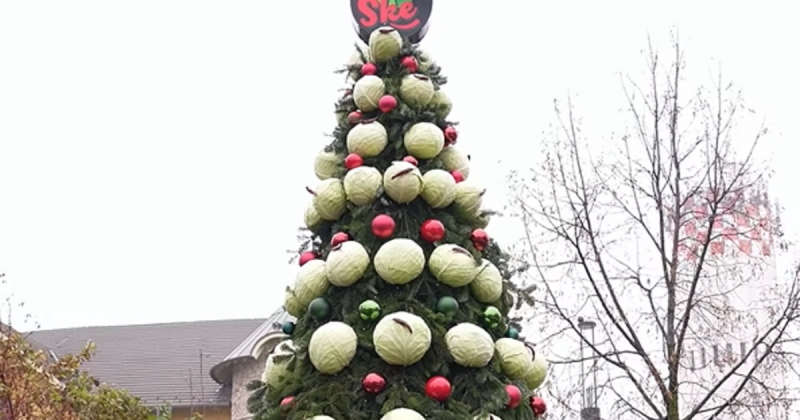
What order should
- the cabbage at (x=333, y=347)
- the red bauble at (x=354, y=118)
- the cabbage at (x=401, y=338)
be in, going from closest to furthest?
1. the cabbage at (x=401, y=338)
2. the cabbage at (x=333, y=347)
3. the red bauble at (x=354, y=118)

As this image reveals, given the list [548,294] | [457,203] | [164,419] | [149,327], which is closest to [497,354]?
[457,203]

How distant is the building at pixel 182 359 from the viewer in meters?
17.7

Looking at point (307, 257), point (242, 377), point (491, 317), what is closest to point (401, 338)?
point (491, 317)

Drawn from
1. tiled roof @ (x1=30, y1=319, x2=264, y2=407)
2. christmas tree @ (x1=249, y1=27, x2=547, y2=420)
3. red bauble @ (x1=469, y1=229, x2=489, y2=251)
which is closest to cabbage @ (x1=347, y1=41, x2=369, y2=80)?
christmas tree @ (x1=249, y1=27, x2=547, y2=420)

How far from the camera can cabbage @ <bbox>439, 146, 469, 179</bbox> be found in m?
5.30

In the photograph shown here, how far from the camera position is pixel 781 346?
8.13 metres

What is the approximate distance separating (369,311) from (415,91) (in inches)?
57.0

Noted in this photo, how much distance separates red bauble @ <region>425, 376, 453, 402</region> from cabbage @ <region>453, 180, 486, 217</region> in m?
1.11

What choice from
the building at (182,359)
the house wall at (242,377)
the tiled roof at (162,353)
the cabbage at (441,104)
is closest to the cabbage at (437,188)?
the cabbage at (441,104)

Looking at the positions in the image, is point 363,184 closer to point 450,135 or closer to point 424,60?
point 450,135

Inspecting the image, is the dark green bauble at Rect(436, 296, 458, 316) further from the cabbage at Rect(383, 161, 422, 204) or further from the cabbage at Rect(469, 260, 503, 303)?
the cabbage at Rect(383, 161, 422, 204)

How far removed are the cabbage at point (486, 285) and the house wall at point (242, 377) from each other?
12.4m

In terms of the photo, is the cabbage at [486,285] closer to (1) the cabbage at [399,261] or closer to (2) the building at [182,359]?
(1) the cabbage at [399,261]

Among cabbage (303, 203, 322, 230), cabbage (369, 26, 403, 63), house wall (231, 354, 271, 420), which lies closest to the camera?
cabbage (303, 203, 322, 230)
